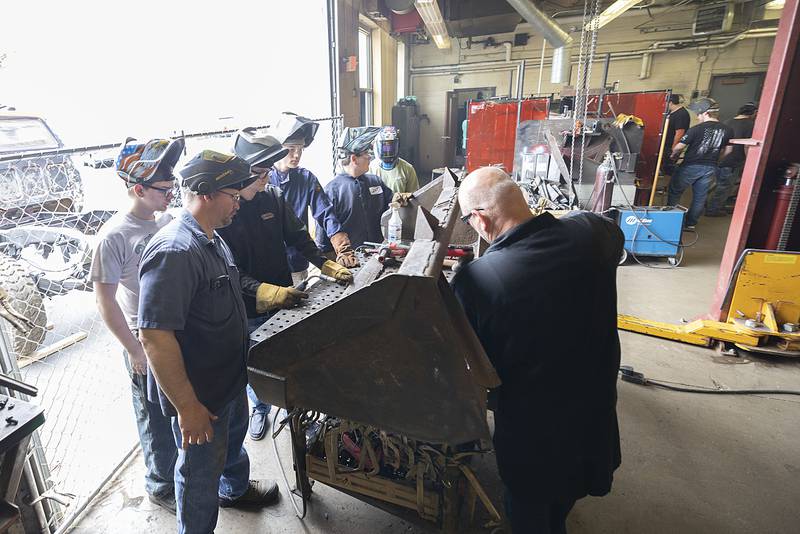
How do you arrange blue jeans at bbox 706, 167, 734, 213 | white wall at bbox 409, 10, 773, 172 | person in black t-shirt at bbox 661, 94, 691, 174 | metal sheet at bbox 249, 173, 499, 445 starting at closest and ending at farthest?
metal sheet at bbox 249, 173, 499, 445 < person in black t-shirt at bbox 661, 94, 691, 174 < blue jeans at bbox 706, 167, 734, 213 < white wall at bbox 409, 10, 773, 172

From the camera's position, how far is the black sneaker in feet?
6.08

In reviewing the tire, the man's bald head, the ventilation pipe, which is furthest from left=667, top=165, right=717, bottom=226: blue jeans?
the tire

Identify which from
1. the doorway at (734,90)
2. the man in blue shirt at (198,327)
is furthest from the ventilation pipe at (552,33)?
the man in blue shirt at (198,327)

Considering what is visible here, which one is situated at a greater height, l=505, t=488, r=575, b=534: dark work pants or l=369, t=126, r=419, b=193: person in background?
l=369, t=126, r=419, b=193: person in background

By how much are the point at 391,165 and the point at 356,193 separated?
0.83 metres

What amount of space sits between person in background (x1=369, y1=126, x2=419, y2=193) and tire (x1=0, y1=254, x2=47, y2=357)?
2616mm

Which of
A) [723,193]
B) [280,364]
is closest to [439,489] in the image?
[280,364]

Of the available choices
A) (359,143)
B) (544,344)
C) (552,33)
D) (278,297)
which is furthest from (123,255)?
(552,33)

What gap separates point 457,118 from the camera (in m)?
10.8

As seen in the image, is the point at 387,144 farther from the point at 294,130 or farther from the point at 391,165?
the point at 294,130

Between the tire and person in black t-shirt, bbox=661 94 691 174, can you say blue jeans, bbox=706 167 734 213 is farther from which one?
the tire

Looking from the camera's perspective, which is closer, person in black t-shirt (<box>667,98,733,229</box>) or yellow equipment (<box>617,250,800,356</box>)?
yellow equipment (<box>617,250,800,356</box>)

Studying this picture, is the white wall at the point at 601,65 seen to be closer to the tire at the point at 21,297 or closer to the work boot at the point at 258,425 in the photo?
the work boot at the point at 258,425

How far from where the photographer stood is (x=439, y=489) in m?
1.52
